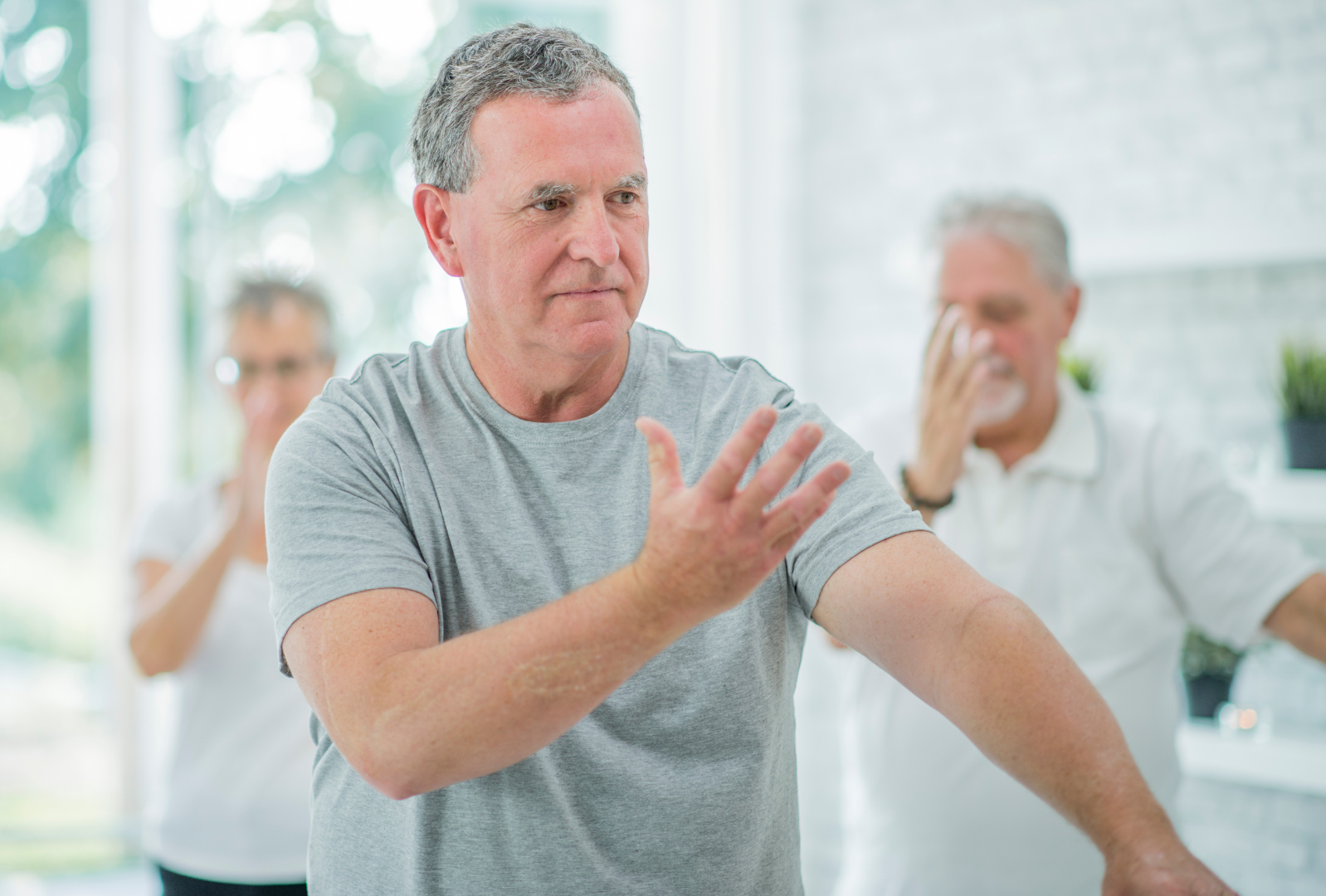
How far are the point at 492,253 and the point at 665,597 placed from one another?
1.38 feet

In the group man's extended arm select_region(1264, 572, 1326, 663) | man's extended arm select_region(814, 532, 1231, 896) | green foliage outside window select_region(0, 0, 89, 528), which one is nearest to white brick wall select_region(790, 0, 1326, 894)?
man's extended arm select_region(1264, 572, 1326, 663)

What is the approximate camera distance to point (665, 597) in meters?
0.73

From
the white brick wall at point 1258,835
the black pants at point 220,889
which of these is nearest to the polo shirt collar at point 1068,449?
the white brick wall at point 1258,835

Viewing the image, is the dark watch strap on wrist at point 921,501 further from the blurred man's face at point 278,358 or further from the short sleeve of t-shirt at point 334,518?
the blurred man's face at point 278,358

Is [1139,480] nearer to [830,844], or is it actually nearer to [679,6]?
[830,844]

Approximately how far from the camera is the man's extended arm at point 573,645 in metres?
0.72

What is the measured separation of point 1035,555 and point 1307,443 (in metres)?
0.87

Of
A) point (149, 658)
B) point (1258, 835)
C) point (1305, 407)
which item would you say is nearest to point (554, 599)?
point (149, 658)

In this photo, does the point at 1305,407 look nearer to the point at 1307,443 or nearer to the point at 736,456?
the point at 1307,443

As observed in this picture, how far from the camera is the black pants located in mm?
1596

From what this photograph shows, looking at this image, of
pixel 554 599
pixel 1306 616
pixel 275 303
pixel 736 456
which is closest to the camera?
pixel 736 456

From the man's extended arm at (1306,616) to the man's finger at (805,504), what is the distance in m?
1.13

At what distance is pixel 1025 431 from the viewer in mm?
1695

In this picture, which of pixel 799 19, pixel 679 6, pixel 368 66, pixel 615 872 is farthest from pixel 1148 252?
pixel 368 66
